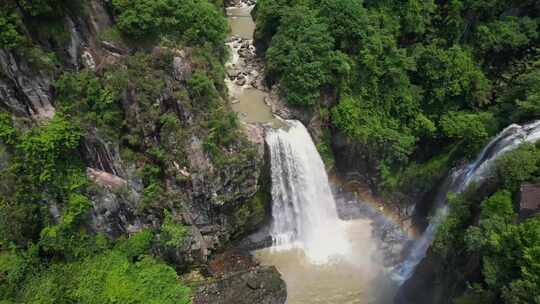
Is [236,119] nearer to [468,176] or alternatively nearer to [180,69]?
[180,69]

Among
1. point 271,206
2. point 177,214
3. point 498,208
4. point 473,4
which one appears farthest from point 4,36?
point 473,4

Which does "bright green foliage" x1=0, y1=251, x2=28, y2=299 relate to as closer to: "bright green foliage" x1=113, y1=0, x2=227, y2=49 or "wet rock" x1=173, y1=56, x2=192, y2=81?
"wet rock" x1=173, y1=56, x2=192, y2=81

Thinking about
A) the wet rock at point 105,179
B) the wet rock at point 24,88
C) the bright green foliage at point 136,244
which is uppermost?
the wet rock at point 24,88

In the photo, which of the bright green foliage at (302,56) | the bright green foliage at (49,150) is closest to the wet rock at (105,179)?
the bright green foliage at (49,150)

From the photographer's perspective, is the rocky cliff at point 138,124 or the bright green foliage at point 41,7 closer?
the bright green foliage at point 41,7

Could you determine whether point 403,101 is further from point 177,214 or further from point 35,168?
point 35,168

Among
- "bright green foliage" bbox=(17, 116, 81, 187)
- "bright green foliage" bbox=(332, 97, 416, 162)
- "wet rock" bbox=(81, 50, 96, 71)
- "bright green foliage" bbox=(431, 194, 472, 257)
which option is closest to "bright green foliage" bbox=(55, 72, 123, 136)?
"wet rock" bbox=(81, 50, 96, 71)

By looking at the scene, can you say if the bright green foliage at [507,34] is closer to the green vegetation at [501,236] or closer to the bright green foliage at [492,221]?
the green vegetation at [501,236]
